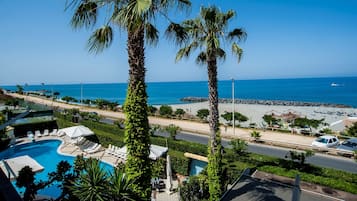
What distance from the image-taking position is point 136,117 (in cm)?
600

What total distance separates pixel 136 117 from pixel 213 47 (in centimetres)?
490

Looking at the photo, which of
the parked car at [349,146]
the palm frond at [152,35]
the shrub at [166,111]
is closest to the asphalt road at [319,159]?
the parked car at [349,146]

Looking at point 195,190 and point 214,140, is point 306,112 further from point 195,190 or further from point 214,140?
point 214,140

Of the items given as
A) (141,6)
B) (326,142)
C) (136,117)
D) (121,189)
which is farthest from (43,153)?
(326,142)

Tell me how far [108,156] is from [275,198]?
13.8m

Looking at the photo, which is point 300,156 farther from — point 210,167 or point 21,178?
point 21,178

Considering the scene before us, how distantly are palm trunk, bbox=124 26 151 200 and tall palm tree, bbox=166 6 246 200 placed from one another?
389 cm

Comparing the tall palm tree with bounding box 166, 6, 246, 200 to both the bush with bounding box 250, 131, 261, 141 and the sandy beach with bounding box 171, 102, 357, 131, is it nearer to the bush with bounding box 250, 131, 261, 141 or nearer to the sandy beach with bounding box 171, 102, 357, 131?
the bush with bounding box 250, 131, 261, 141

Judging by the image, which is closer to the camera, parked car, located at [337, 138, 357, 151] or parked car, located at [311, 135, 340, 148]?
parked car, located at [337, 138, 357, 151]

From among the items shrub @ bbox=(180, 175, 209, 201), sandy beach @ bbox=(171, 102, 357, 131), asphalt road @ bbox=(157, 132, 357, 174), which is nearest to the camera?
shrub @ bbox=(180, 175, 209, 201)

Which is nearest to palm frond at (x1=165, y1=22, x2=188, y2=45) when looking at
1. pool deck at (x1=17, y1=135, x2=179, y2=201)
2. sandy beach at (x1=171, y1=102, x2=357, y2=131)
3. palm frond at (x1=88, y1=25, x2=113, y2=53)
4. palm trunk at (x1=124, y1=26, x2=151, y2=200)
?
palm trunk at (x1=124, y1=26, x2=151, y2=200)

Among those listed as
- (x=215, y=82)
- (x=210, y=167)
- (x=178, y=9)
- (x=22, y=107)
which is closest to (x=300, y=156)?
(x=210, y=167)

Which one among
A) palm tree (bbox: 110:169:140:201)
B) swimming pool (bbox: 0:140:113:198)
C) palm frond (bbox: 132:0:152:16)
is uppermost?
palm frond (bbox: 132:0:152:16)

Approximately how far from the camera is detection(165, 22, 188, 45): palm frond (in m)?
7.10
